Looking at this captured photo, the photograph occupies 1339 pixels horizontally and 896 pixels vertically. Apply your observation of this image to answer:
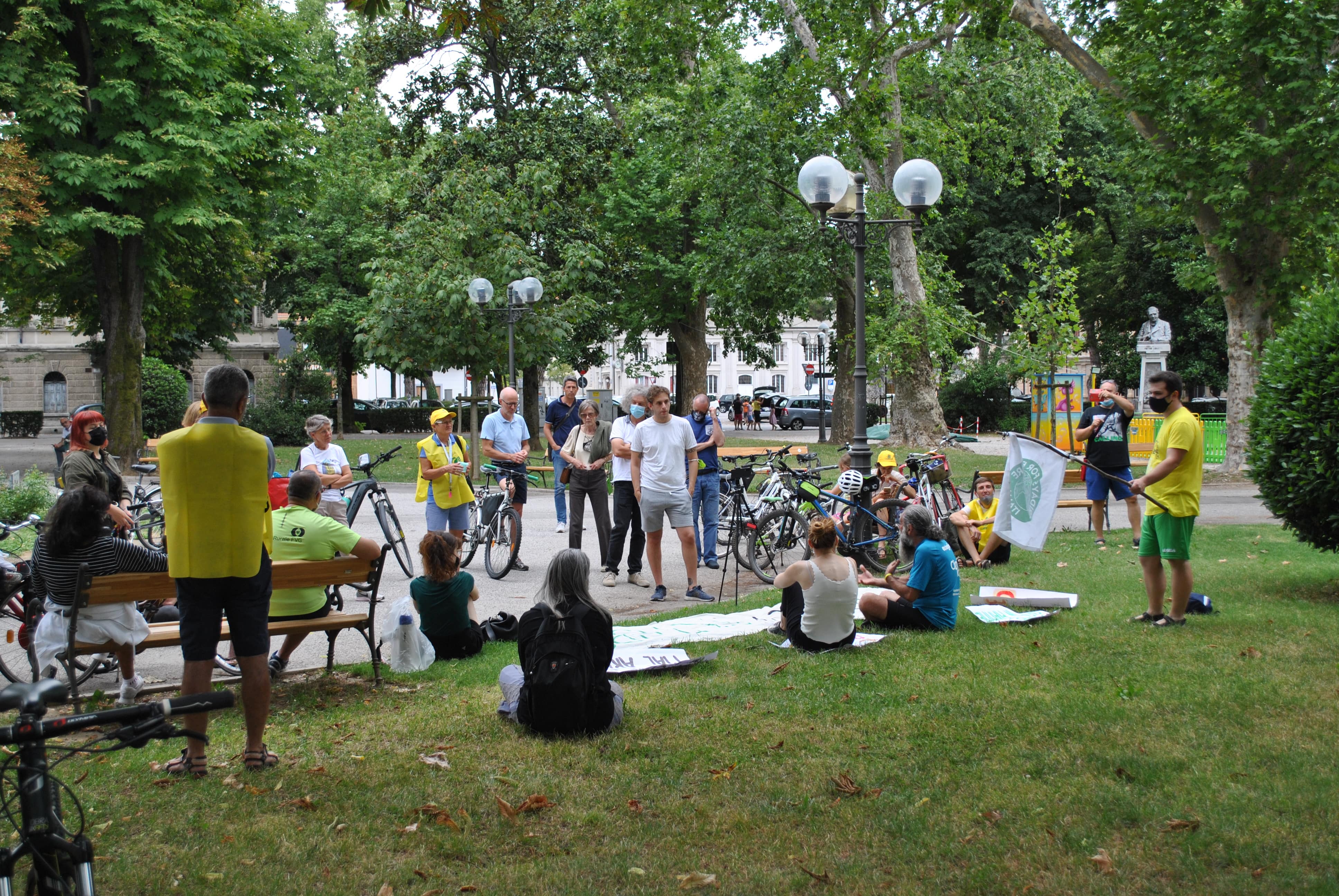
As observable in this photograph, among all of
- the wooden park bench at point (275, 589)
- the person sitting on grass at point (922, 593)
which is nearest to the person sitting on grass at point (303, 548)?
the wooden park bench at point (275, 589)

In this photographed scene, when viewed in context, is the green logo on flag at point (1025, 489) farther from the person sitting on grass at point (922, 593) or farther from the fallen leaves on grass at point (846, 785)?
the fallen leaves on grass at point (846, 785)

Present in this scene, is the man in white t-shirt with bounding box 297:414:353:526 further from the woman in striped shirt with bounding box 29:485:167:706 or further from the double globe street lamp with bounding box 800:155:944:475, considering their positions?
the double globe street lamp with bounding box 800:155:944:475

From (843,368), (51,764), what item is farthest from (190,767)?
(843,368)

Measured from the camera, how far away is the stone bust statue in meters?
34.2

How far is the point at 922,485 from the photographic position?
12305mm

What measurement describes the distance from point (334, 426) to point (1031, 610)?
42975mm

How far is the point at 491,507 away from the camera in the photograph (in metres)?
11.2

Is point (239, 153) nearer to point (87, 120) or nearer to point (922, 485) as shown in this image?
point (87, 120)

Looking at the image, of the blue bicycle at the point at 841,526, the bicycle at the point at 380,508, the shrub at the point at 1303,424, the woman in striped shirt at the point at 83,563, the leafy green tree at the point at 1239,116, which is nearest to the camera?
the woman in striped shirt at the point at 83,563

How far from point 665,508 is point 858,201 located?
13.7 ft

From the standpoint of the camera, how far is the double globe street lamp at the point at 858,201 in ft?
35.0

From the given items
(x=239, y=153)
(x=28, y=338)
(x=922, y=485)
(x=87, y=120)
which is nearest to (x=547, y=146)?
(x=239, y=153)

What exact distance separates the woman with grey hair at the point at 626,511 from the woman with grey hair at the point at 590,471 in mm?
256

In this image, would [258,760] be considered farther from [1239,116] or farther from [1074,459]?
[1239,116]
